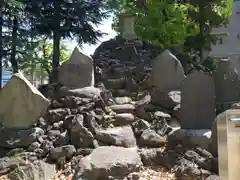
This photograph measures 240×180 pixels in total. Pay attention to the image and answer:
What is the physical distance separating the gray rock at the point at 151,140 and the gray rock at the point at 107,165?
98 cm

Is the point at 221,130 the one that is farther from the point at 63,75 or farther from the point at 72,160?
the point at 63,75

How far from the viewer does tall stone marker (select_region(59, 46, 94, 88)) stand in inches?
309

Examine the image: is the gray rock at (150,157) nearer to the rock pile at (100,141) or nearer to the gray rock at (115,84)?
the rock pile at (100,141)

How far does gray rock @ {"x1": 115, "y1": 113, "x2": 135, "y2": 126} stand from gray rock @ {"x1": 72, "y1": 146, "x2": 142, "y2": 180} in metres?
1.87

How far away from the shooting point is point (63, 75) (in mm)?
8133

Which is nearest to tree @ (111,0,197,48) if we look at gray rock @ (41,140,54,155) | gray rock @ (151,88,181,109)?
gray rock @ (151,88,181,109)

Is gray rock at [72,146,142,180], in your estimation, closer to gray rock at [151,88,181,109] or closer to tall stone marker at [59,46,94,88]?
gray rock at [151,88,181,109]

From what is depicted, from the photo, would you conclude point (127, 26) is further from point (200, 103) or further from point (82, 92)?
point (200, 103)

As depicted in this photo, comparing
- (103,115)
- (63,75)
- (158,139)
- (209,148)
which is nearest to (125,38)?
(63,75)

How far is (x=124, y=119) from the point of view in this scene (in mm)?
6785

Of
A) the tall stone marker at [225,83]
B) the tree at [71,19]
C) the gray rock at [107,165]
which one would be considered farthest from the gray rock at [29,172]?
the tree at [71,19]

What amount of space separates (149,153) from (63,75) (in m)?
3.57

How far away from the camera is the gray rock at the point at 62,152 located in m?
5.57

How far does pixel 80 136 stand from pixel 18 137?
1.18 metres
